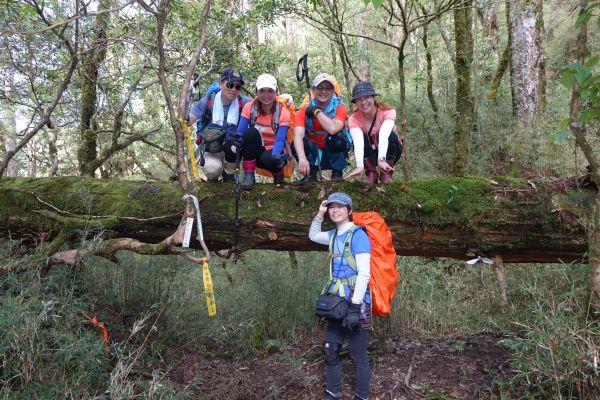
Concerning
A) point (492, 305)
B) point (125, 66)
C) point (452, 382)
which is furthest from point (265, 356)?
point (125, 66)

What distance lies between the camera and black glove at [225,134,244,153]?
15.0ft

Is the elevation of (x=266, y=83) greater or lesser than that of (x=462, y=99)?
lesser

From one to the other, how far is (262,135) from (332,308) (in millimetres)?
2171

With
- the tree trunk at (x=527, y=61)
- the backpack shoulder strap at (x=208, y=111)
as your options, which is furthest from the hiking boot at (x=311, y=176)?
the tree trunk at (x=527, y=61)

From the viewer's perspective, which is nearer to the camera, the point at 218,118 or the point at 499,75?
the point at 218,118

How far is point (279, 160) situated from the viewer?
475cm

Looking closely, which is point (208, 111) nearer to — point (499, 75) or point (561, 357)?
point (561, 357)

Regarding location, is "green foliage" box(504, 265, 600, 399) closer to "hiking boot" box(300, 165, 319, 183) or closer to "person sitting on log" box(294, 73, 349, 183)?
"person sitting on log" box(294, 73, 349, 183)

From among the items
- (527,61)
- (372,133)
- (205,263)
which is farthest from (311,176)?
(527,61)

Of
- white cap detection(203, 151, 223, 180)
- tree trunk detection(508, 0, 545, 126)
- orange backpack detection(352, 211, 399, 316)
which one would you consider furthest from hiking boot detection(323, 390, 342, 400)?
tree trunk detection(508, 0, 545, 126)

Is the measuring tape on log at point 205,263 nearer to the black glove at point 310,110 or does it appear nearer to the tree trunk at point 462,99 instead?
the black glove at point 310,110

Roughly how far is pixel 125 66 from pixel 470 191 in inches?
313

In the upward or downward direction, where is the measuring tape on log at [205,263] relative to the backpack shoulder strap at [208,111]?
downward

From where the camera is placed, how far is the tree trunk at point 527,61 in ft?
28.2
